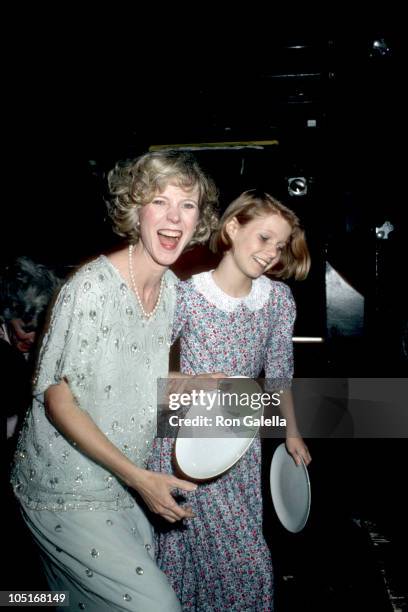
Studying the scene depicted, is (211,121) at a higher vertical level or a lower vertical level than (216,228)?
higher

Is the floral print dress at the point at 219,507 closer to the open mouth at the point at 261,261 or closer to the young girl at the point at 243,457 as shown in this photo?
the young girl at the point at 243,457

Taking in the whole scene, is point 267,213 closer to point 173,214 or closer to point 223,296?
point 223,296

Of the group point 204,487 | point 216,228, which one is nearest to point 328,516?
point 204,487

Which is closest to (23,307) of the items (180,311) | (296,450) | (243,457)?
(180,311)

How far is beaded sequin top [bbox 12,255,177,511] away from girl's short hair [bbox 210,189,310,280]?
2.35 ft

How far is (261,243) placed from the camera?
1859 mm

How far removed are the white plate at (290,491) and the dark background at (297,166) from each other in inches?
33.0

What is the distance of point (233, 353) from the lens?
186 cm

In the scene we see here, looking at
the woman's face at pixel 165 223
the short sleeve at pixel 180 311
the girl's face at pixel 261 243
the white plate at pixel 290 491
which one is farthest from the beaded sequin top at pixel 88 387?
the white plate at pixel 290 491

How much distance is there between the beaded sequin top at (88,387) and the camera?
4.06 ft

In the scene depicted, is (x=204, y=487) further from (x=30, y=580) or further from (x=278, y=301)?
(x=30, y=580)

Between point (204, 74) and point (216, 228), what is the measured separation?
174 cm

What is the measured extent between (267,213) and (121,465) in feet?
3.94

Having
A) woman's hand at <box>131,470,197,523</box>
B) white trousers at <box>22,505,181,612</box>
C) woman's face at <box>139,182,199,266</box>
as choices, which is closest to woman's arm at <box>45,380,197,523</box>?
woman's hand at <box>131,470,197,523</box>
